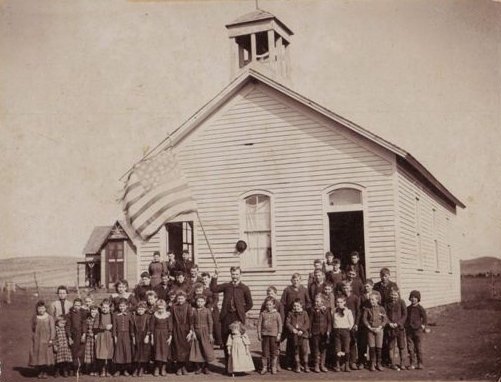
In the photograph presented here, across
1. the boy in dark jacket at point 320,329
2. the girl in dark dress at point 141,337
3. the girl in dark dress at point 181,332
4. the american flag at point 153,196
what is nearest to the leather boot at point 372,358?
the boy in dark jacket at point 320,329

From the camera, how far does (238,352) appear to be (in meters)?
9.10

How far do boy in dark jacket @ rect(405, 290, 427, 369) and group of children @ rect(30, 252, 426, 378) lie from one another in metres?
0.02

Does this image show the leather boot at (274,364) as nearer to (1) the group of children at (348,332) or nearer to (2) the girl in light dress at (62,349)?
(1) the group of children at (348,332)

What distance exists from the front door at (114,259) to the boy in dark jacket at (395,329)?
A: 84.7ft

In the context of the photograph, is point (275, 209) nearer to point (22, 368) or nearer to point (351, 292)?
point (351, 292)

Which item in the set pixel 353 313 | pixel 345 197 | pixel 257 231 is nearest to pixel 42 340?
pixel 353 313

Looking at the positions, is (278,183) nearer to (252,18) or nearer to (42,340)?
(252,18)

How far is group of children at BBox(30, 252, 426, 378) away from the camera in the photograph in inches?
363

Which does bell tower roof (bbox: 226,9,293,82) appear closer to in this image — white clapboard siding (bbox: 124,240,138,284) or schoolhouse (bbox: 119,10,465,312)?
schoolhouse (bbox: 119,10,465,312)

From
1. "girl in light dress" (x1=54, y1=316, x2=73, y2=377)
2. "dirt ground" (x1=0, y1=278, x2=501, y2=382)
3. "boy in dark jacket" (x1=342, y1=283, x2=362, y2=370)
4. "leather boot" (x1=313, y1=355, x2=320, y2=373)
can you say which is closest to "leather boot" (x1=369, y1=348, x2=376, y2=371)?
"dirt ground" (x1=0, y1=278, x2=501, y2=382)

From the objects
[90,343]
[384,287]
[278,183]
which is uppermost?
[278,183]

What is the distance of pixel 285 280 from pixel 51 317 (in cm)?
578

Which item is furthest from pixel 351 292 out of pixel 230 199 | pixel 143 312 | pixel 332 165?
pixel 230 199

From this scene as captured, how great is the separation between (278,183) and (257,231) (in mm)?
1345
